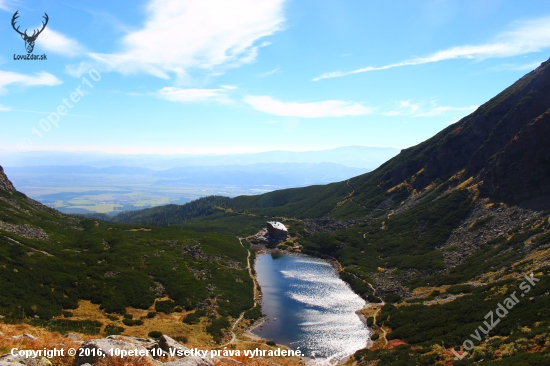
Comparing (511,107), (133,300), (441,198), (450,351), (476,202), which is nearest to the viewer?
(450,351)

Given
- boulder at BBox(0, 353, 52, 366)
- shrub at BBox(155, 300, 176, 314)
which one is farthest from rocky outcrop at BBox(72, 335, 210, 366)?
shrub at BBox(155, 300, 176, 314)

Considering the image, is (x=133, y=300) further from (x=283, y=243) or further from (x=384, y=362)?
(x=283, y=243)

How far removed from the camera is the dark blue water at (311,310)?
5428cm

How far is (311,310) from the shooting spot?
69.3 metres

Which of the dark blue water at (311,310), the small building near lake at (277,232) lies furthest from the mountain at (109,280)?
the small building near lake at (277,232)

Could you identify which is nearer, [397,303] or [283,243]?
[397,303]

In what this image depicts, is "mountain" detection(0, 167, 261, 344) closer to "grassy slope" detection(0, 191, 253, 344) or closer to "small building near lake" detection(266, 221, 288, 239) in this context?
"grassy slope" detection(0, 191, 253, 344)

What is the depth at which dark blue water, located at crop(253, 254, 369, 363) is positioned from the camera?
54281 millimetres

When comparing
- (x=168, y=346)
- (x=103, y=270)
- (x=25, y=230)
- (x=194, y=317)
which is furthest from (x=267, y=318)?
(x=25, y=230)

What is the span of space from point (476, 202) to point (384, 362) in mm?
91256

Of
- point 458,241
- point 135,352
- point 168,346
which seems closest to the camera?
point 135,352

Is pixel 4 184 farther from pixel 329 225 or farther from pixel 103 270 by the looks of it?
pixel 329 225

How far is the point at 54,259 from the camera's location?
62438 mm

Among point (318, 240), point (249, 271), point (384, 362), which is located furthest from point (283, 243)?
point (384, 362)
